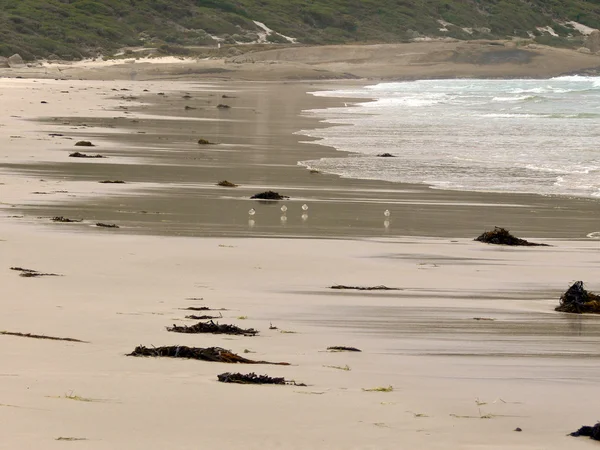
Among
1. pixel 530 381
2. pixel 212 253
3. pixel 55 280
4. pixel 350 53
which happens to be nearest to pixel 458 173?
pixel 212 253

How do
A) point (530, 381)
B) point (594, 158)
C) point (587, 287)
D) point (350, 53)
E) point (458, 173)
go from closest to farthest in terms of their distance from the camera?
1. point (530, 381)
2. point (587, 287)
3. point (458, 173)
4. point (594, 158)
5. point (350, 53)

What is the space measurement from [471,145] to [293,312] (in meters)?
16.6

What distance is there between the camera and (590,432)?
4.80 m

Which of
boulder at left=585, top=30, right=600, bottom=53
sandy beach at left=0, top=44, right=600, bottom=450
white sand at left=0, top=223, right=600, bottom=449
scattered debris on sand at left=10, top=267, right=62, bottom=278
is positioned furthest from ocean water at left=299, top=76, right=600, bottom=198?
boulder at left=585, top=30, right=600, bottom=53

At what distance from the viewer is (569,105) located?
1702 inches

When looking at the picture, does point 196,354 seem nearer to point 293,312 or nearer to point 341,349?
point 341,349

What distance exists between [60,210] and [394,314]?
568cm

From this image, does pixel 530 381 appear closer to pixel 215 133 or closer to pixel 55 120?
pixel 215 133

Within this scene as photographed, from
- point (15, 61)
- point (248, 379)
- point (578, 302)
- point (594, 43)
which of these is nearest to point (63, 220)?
point (578, 302)

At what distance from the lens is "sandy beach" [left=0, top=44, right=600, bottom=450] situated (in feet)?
15.9

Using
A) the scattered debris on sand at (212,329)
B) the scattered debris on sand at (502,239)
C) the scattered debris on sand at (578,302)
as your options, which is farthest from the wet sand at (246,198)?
the scattered debris on sand at (212,329)

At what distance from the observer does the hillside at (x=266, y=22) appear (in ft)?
303

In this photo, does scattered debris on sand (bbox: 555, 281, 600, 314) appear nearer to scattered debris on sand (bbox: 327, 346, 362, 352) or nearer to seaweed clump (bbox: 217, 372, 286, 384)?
scattered debris on sand (bbox: 327, 346, 362, 352)

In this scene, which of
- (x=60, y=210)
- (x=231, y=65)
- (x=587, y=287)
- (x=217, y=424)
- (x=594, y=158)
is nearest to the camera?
(x=217, y=424)
